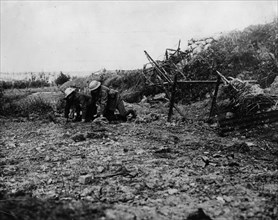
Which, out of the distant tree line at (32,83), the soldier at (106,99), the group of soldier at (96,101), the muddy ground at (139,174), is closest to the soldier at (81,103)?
the group of soldier at (96,101)

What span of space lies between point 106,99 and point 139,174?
431cm

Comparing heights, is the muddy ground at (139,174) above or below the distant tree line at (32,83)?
below

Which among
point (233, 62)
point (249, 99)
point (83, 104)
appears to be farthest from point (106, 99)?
point (233, 62)

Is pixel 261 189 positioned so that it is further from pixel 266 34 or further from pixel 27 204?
pixel 266 34

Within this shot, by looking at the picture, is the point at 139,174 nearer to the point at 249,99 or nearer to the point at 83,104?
the point at 249,99

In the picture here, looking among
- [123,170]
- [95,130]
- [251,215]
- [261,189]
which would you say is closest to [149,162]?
[123,170]

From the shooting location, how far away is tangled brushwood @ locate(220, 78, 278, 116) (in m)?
6.40

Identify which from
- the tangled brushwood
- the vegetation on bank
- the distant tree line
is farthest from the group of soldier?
the distant tree line

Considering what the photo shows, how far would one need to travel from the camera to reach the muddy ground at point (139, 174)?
10.6 feet

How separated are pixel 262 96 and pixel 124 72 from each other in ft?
31.4

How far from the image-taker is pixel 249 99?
6461 mm

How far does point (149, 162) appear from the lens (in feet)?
16.1

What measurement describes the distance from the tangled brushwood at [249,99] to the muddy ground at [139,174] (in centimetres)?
42

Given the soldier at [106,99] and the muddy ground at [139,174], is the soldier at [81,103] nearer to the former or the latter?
the soldier at [106,99]
